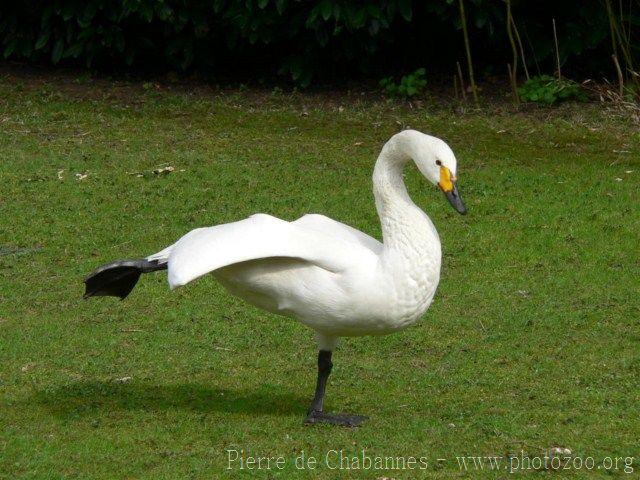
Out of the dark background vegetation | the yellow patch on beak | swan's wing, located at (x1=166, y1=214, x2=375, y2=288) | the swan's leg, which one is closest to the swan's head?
the yellow patch on beak

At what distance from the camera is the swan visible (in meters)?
5.05

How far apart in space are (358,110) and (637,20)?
2651 mm

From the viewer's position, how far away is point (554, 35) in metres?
10.8

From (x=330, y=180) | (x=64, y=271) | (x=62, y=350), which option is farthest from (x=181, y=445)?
(x=330, y=180)

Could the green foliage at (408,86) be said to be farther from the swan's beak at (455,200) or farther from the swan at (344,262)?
the swan's beak at (455,200)

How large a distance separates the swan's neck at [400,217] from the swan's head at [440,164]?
112 millimetres

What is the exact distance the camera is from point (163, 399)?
5902 mm

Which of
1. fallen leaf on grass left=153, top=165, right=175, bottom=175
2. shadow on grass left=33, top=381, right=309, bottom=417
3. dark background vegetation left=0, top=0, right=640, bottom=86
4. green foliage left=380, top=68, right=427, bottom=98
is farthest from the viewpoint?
green foliage left=380, top=68, right=427, bottom=98

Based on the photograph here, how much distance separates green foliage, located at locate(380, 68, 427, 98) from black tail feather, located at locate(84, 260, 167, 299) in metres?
5.97

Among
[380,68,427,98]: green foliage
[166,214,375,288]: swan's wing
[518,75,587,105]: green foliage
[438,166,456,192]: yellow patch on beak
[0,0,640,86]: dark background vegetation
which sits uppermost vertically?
[438,166,456,192]: yellow patch on beak

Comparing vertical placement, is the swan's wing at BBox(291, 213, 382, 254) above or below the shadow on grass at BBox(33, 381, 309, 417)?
above

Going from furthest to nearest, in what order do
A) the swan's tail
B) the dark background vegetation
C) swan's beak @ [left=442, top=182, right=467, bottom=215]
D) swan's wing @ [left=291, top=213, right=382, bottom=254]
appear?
the dark background vegetation → the swan's tail → swan's wing @ [left=291, top=213, right=382, bottom=254] → swan's beak @ [left=442, top=182, right=467, bottom=215]

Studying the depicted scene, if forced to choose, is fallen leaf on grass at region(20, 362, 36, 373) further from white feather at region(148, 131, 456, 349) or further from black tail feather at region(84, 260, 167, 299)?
white feather at region(148, 131, 456, 349)

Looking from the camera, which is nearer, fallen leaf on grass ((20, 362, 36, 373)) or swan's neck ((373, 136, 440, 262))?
swan's neck ((373, 136, 440, 262))
